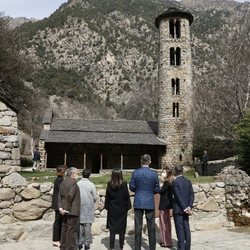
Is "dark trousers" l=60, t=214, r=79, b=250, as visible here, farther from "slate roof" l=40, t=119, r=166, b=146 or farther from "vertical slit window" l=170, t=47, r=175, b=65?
"vertical slit window" l=170, t=47, r=175, b=65

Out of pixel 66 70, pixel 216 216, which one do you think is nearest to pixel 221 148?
pixel 216 216

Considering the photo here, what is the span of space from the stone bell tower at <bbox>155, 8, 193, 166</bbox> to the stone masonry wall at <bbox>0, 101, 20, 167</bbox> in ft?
75.0

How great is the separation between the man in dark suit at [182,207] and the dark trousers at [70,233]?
1962 mm

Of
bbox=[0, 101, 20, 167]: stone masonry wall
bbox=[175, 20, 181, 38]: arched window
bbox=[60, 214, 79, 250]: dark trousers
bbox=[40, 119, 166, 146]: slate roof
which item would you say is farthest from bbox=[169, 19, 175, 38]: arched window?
bbox=[60, 214, 79, 250]: dark trousers

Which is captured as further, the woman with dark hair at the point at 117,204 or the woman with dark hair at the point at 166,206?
the woman with dark hair at the point at 166,206

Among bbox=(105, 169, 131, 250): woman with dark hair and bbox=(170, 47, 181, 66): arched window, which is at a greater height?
bbox=(170, 47, 181, 66): arched window

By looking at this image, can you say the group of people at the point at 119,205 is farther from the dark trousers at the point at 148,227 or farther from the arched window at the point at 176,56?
the arched window at the point at 176,56

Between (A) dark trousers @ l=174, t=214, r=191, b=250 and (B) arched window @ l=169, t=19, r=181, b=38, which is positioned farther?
(B) arched window @ l=169, t=19, r=181, b=38

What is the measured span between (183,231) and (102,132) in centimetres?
2499

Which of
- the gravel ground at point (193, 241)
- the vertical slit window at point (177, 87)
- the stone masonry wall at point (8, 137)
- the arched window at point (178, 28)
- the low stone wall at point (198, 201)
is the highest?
the arched window at point (178, 28)

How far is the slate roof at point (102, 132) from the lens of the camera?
29.3 m

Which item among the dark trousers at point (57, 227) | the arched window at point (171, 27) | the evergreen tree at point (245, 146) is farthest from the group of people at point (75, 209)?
the arched window at point (171, 27)

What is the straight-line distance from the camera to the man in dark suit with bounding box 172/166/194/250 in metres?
6.82

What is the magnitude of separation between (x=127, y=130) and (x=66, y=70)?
63.2 metres
